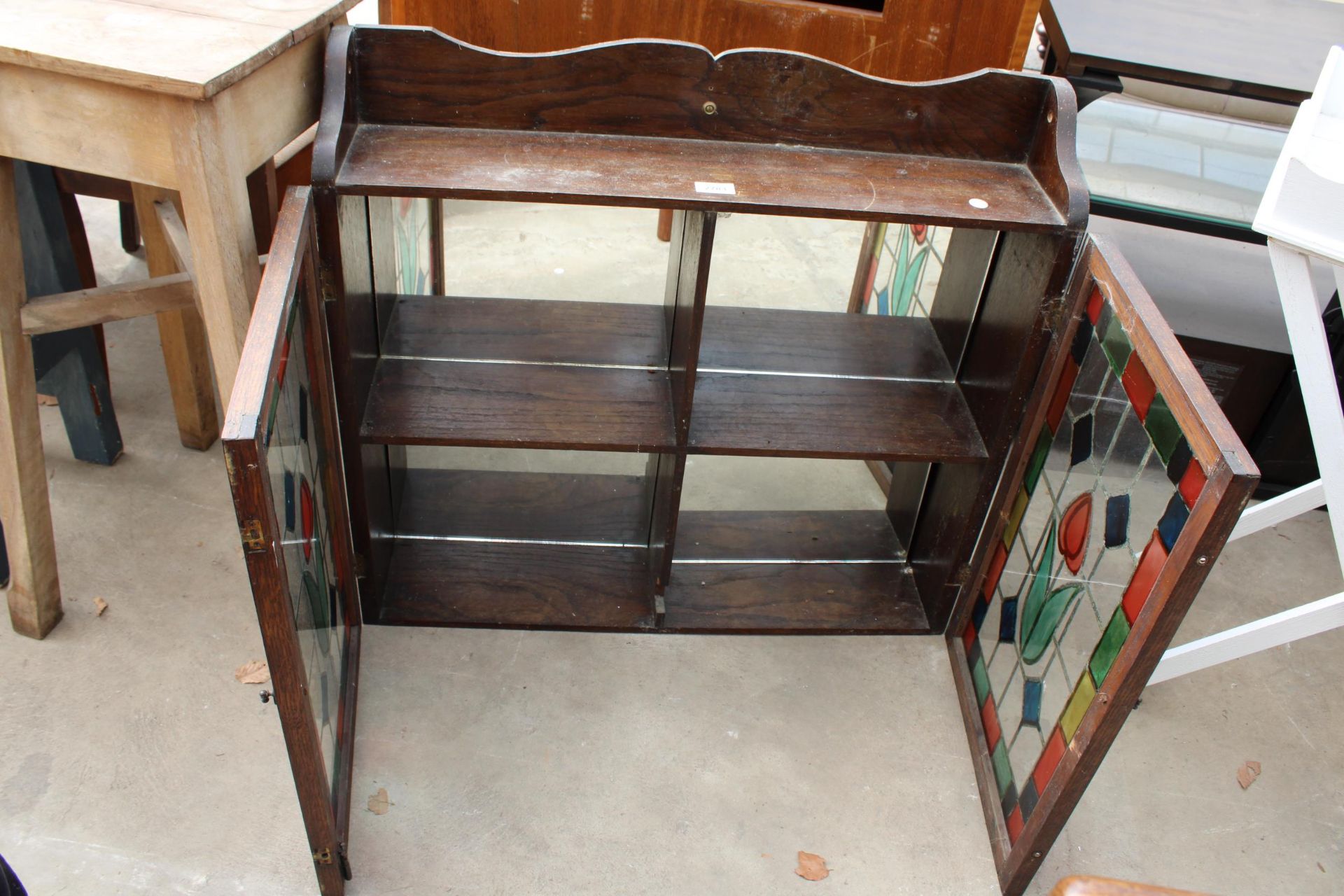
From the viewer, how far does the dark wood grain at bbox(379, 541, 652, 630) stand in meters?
2.23

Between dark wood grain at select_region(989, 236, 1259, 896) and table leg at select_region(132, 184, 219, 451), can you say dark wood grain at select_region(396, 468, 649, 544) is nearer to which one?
table leg at select_region(132, 184, 219, 451)

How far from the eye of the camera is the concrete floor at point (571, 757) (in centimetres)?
180

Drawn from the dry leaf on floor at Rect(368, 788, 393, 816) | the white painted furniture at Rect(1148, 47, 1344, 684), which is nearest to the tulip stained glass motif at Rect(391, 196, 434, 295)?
the dry leaf on floor at Rect(368, 788, 393, 816)

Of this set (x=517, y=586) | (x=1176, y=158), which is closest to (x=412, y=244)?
(x=517, y=586)

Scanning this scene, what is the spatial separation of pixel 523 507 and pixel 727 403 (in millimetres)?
653

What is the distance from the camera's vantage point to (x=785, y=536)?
8.21ft

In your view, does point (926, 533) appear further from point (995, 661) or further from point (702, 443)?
point (702, 443)

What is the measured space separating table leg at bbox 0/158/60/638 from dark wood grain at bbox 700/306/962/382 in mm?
1236

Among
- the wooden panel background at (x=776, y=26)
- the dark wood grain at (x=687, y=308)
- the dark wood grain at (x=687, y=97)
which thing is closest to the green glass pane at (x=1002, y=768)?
the dark wood grain at (x=687, y=308)

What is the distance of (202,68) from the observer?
1423 millimetres

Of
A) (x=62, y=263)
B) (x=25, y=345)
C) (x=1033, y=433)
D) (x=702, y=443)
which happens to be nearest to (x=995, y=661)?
(x=1033, y=433)

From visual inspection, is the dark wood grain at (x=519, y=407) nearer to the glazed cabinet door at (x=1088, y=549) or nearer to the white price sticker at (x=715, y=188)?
the white price sticker at (x=715, y=188)

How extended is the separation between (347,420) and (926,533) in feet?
4.23

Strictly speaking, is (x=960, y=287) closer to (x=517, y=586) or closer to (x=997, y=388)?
(x=997, y=388)
